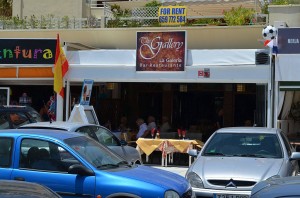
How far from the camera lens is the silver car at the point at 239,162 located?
8109 millimetres

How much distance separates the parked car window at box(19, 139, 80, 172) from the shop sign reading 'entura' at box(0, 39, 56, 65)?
388 inches

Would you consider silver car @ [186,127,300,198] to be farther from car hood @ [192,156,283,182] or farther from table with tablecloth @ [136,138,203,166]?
table with tablecloth @ [136,138,203,166]

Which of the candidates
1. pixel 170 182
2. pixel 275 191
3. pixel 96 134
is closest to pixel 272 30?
pixel 96 134

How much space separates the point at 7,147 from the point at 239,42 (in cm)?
1307

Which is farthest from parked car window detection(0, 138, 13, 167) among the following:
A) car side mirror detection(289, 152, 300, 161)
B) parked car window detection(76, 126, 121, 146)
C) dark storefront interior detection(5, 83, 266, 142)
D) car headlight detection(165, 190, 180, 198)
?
dark storefront interior detection(5, 83, 266, 142)

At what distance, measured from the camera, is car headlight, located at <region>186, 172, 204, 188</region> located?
8.24 meters

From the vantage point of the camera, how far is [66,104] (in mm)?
16609

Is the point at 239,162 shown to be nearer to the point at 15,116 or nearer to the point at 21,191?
the point at 21,191

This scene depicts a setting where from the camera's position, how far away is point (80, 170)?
21.8 feet

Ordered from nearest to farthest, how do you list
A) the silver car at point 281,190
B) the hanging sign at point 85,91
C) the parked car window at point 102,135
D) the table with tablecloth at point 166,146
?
1. the silver car at point 281,190
2. the parked car window at point 102,135
3. the table with tablecloth at point 166,146
4. the hanging sign at point 85,91

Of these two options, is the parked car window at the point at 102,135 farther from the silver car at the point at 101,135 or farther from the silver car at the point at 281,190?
the silver car at the point at 281,190

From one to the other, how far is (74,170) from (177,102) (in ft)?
49.8

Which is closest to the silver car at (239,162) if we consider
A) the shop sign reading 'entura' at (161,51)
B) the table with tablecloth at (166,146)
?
the table with tablecloth at (166,146)

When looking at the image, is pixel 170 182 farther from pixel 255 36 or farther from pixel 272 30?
pixel 255 36
